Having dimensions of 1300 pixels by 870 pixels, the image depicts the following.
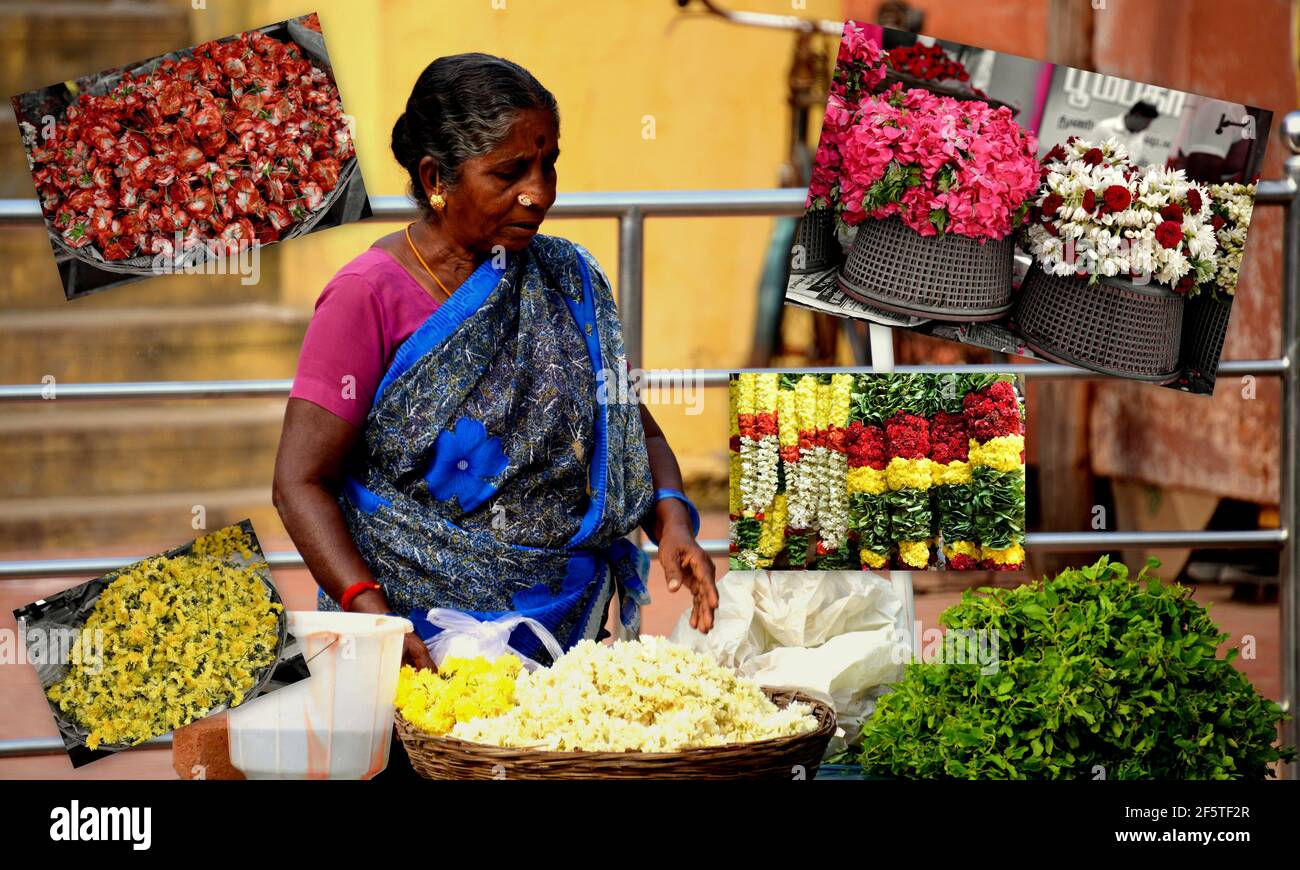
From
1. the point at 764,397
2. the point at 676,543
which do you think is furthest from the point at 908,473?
the point at 676,543

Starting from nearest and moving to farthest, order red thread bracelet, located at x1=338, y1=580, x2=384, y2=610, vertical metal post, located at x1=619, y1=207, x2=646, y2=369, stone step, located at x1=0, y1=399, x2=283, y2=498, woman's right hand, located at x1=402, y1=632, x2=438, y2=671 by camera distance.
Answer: woman's right hand, located at x1=402, y1=632, x2=438, y2=671
red thread bracelet, located at x1=338, y1=580, x2=384, y2=610
vertical metal post, located at x1=619, y1=207, x2=646, y2=369
stone step, located at x1=0, y1=399, x2=283, y2=498

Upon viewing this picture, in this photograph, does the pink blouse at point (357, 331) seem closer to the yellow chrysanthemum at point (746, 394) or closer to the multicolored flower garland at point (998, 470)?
the yellow chrysanthemum at point (746, 394)

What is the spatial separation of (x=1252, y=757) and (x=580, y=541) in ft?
2.90

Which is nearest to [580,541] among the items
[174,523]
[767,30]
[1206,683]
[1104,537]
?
[1206,683]

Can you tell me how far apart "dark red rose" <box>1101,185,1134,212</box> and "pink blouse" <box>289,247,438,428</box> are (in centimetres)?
102

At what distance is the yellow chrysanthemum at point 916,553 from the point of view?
228 centimetres

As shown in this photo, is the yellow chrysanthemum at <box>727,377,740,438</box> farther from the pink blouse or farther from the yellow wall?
the yellow wall

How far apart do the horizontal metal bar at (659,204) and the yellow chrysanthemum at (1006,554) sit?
70 cm

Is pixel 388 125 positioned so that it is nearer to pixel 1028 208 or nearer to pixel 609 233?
pixel 609 233

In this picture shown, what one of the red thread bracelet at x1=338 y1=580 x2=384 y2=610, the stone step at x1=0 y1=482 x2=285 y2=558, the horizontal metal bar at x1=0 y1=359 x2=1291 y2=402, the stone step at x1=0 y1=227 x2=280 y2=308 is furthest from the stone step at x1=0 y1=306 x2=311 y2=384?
the red thread bracelet at x1=338 y1=580 x2=384 y2=610

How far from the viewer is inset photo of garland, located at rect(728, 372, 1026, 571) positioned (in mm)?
2246

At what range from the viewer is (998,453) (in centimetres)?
225

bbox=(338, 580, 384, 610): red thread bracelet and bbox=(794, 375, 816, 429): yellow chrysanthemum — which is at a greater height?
bbox=(794, 375, 816, 429): yellow chrysanthemum

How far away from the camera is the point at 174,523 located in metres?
8.03
